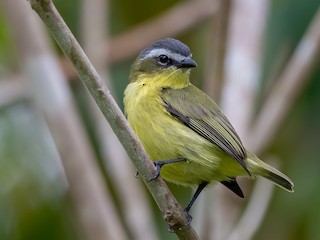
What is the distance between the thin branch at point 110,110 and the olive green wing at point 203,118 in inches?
23.3

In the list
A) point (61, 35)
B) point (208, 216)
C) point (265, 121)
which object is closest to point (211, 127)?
point (208, 216)

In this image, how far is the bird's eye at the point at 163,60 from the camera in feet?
13.2

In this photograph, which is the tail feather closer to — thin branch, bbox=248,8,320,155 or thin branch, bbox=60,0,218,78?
thin branch, bbox=248,8,320,155

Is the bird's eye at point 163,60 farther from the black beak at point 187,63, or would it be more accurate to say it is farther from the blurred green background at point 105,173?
the blurred green background at point 105,173

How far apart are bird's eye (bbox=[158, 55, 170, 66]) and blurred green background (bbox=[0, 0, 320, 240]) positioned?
114 cm

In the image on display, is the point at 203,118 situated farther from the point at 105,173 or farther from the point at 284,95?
the point at 105,173

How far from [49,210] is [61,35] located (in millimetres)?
2331


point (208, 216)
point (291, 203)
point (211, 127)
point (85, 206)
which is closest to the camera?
point (211, 127)

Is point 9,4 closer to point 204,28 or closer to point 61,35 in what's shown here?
point 204,28

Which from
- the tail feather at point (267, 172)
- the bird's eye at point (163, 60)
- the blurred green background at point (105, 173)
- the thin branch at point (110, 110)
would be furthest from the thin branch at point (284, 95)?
the thin branch at point (110, 110)

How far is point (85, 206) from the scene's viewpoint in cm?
450

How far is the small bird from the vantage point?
364 centimetres

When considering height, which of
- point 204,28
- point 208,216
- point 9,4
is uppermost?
point 9,4

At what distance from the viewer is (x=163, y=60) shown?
4039 mm
